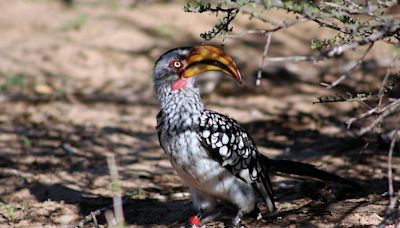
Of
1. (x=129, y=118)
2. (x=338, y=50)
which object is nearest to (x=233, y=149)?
(x=338, y=50)

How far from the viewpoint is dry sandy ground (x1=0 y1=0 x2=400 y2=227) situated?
500 cm

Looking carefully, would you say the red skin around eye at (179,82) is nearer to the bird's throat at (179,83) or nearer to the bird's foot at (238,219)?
the bird's throat at (179,83)

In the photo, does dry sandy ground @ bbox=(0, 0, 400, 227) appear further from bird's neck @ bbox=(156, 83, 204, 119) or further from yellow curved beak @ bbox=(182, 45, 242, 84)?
yellow curved beak @ bbox=(182, 45, 242, 84)

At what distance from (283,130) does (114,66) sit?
312 cm

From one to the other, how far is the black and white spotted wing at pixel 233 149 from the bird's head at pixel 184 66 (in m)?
0.28

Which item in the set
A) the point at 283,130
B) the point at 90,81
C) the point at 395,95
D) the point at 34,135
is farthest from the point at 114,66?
the point at 395,95

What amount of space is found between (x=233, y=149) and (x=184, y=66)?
0.64 m

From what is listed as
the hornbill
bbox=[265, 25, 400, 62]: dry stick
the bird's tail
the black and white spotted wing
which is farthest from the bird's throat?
bbox=[265, 25, 400, 62]: dry stick

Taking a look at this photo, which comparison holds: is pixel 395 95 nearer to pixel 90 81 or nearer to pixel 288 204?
pixel 288 204

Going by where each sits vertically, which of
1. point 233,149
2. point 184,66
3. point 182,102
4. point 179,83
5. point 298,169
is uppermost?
point 184,66

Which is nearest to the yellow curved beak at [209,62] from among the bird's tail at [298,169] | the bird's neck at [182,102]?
the bird's neck at [182,102]

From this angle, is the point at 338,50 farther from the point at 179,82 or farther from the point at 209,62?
the point at 179,82

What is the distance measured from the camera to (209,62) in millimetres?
4305

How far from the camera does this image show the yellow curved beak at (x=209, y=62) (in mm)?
4121
